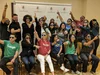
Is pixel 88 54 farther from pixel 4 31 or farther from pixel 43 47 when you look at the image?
pixel 4 31

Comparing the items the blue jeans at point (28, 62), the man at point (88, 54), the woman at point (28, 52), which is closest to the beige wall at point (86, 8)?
the man at point (88, 54)

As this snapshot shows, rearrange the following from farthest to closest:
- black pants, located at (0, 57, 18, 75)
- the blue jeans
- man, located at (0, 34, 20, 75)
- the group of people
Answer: the group of people < the blue jeans < man, located at (0, 34, 20, 75) < black pants, located at (0, 57, 18, 75)

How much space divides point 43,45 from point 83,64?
1102 millimetres

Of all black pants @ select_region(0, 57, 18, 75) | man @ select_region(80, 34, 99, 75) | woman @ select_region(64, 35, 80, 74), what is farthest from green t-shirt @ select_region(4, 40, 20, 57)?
man @ select_region(80, 34, 99, 75)

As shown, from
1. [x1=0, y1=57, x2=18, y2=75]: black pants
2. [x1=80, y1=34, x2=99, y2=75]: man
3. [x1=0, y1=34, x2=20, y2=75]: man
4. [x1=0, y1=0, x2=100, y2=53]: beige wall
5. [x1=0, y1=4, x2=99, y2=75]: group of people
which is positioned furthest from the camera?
[x1=0, y1=0, x2=100, y2=53]: beige wall

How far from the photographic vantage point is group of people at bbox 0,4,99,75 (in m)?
4.42

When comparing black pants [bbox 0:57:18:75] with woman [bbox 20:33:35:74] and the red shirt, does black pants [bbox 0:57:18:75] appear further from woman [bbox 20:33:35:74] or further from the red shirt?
the red shirt

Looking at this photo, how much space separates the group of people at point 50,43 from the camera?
442 cm

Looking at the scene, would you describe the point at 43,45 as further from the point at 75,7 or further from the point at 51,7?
the point at 75,7

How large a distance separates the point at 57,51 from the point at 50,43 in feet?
0.86

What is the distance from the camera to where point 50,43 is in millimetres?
4727

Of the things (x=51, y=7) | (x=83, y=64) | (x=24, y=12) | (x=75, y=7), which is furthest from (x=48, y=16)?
(x=83, y=64)

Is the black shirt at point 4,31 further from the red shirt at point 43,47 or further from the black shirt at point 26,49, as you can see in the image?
the red shirt at point 43,47

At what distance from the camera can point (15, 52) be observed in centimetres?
415
